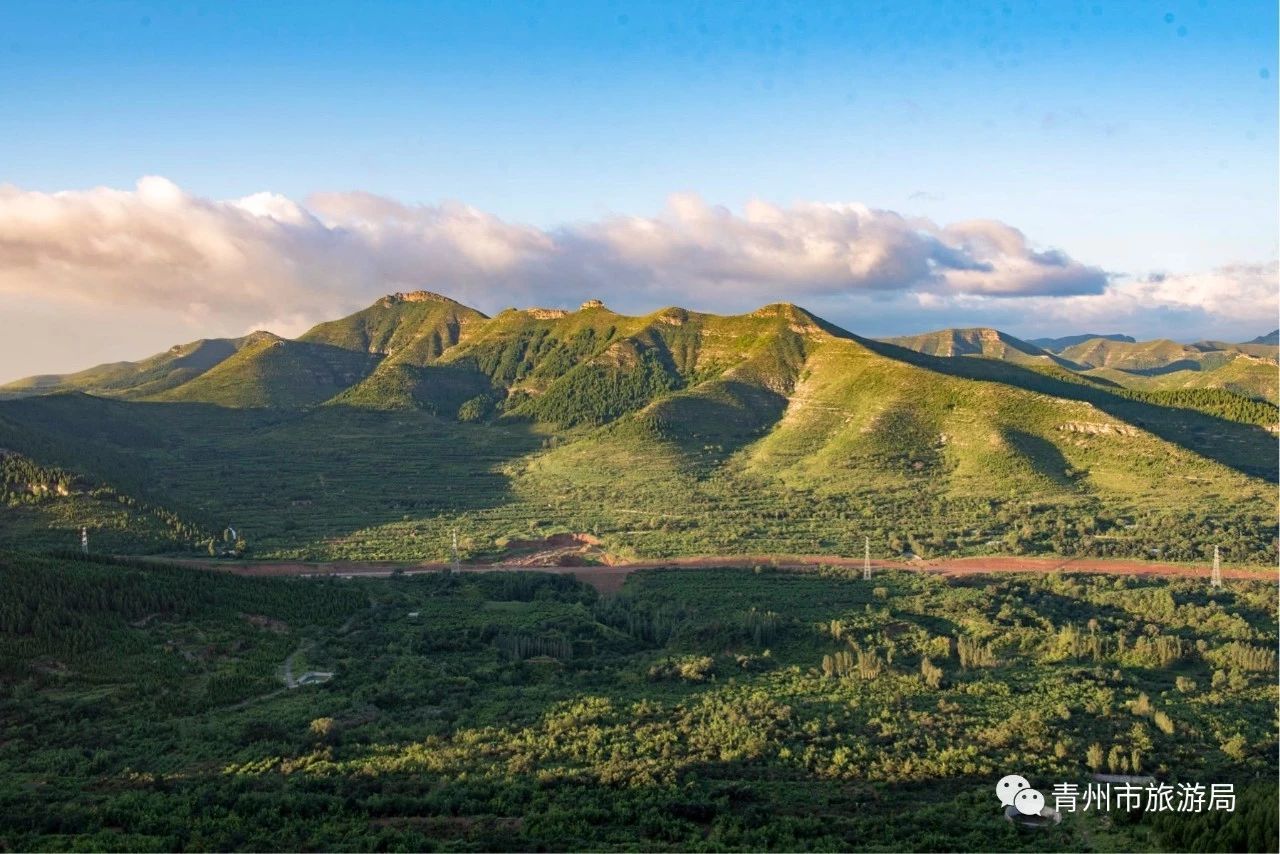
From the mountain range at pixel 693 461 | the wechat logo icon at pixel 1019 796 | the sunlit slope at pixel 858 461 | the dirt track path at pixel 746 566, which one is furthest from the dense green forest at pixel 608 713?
the sunlit slope at pixel 858 461

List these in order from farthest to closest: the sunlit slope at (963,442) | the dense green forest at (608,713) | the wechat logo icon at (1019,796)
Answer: the sunlit slope at (963,442), the wechat logo icon at (1019,796), the dense green forest at (608,713)

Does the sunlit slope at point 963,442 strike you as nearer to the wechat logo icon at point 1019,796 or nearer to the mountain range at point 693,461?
the mountain range at point 693,461

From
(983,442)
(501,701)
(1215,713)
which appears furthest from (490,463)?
(1215,713)

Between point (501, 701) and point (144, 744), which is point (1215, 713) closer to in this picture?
point (501, 701)

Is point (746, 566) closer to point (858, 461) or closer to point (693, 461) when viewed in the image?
point (858, 461)

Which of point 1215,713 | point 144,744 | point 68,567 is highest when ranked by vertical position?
point 68,567

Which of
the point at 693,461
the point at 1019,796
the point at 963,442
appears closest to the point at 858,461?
the point at 963,442

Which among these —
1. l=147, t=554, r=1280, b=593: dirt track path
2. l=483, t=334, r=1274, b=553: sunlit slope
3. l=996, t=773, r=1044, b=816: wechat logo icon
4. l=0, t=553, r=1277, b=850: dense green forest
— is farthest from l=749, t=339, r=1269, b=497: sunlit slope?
Answer: l=996, t=773, r=1044, b=816: wechat logo icon
